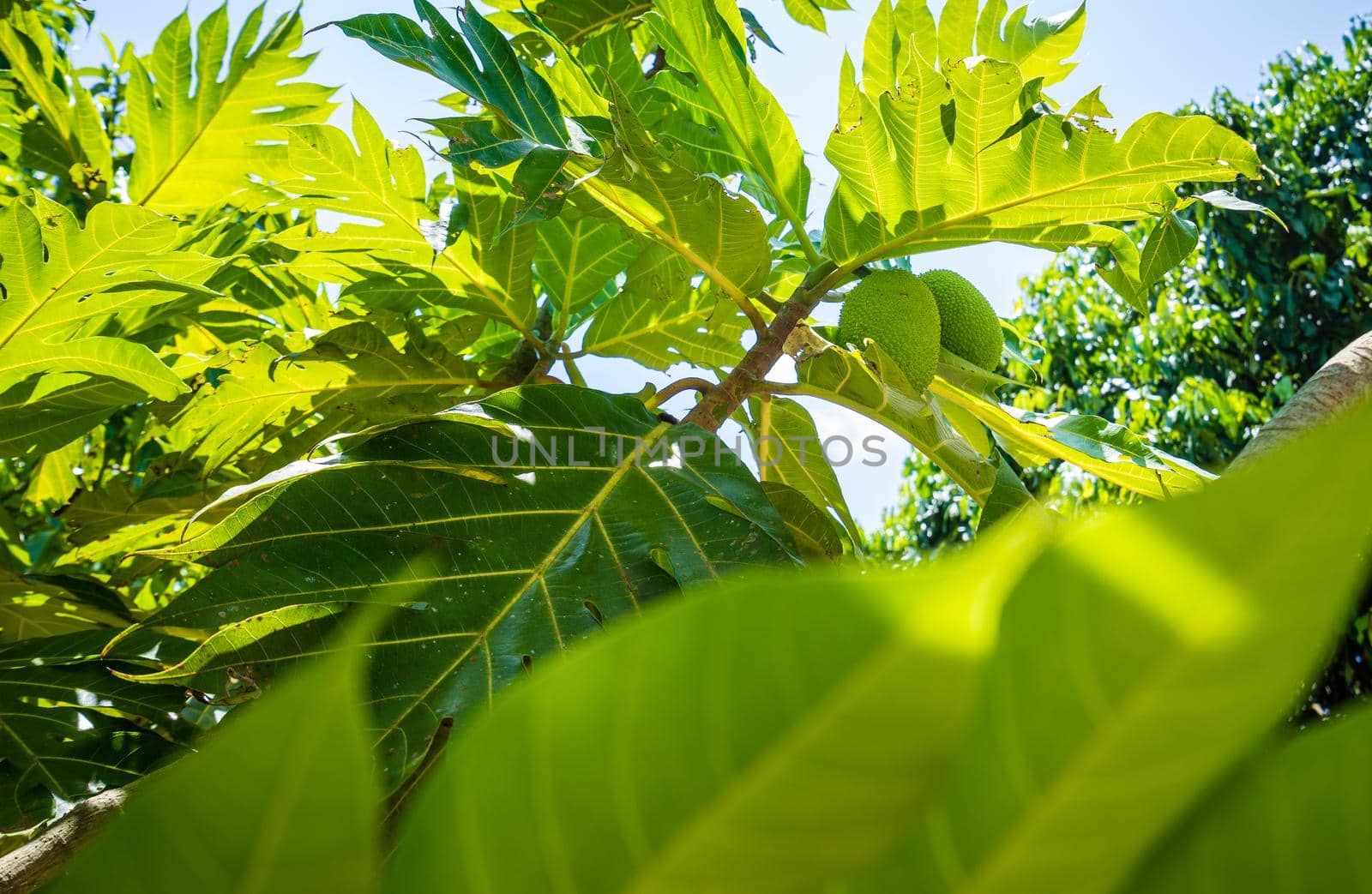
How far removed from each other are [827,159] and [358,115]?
57cm

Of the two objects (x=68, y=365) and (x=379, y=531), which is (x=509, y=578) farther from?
(x=68, y=365)

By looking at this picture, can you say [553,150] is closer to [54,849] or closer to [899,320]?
[899,320]

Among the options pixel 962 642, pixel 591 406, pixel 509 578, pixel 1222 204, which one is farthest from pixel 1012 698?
pixel 1222 204

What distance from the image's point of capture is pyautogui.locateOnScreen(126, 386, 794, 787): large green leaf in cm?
Answer: 72

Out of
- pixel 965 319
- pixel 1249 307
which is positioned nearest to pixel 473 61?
pixel 965 319

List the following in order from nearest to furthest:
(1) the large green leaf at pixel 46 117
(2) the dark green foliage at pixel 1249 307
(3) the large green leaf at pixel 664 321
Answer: (3) the large green leaf at pixel 664 321, (1) the large green leaf at pixel 46 117, (2) the dark green foliage at pixel 1249 307

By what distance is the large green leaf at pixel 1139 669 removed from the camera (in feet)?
0.32

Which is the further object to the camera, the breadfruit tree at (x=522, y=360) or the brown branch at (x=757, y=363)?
the brown branch at (x=757, y=363)

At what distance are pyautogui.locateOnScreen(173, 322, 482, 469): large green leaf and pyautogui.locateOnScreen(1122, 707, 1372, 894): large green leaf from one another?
1120mm

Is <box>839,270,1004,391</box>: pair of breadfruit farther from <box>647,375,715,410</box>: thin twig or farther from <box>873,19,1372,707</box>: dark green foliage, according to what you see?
<box>873,19,1372,707</box>: dark green foliage

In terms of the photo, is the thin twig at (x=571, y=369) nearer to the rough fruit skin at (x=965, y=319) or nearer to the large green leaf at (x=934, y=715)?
the rough fruit skin at (x=965, y=319)

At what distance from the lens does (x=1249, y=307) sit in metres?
5.29

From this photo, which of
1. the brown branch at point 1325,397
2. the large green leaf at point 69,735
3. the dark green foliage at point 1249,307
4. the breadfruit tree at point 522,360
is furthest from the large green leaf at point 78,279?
the dark green foliage at point 1249,307

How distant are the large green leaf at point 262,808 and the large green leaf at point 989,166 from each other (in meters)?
0.96
